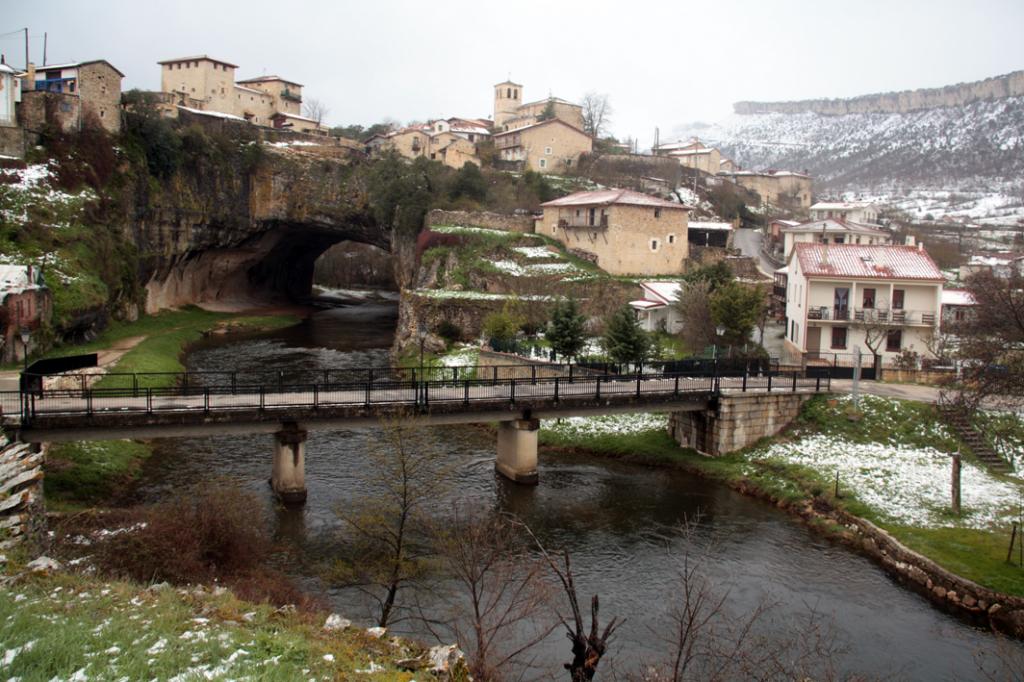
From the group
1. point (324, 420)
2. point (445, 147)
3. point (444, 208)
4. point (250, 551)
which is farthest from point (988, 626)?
point (445, 147)

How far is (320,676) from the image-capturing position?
11.8 metres

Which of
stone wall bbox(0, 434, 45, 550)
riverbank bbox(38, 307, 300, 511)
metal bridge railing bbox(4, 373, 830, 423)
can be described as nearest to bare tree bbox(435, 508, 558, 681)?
metal bridge railing bbox(4, 373, 830, 423)

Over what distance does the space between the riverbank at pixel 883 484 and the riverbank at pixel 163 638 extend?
15.2 meters

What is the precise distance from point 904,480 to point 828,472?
2567 mm

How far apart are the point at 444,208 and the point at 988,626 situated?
55.7 metres

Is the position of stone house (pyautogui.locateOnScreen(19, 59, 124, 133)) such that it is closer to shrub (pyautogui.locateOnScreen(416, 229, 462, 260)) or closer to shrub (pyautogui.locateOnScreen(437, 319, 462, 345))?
shrub (pyautogui.locateOnScreen(416, 229, 462, 260))

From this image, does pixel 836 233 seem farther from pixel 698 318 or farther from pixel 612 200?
pixel 698 318

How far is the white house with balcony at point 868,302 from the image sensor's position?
4194 cm

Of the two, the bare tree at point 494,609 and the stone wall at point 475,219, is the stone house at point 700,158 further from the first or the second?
the bare tree at point 494,609

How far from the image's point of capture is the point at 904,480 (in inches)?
1112

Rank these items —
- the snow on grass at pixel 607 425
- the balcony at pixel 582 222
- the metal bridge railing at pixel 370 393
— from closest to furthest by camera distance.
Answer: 1. the metal bridge railing at pixel 370 393
2. the snow on grass at pixel 607 425
3. the balcony at pixel 582 222

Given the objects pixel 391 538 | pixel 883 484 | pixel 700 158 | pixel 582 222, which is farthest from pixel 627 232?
pixel 700 158

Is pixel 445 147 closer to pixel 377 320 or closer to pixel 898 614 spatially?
pixel 377 320

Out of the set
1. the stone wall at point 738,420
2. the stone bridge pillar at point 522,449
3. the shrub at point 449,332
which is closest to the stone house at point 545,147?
the shrub at point 449,332
